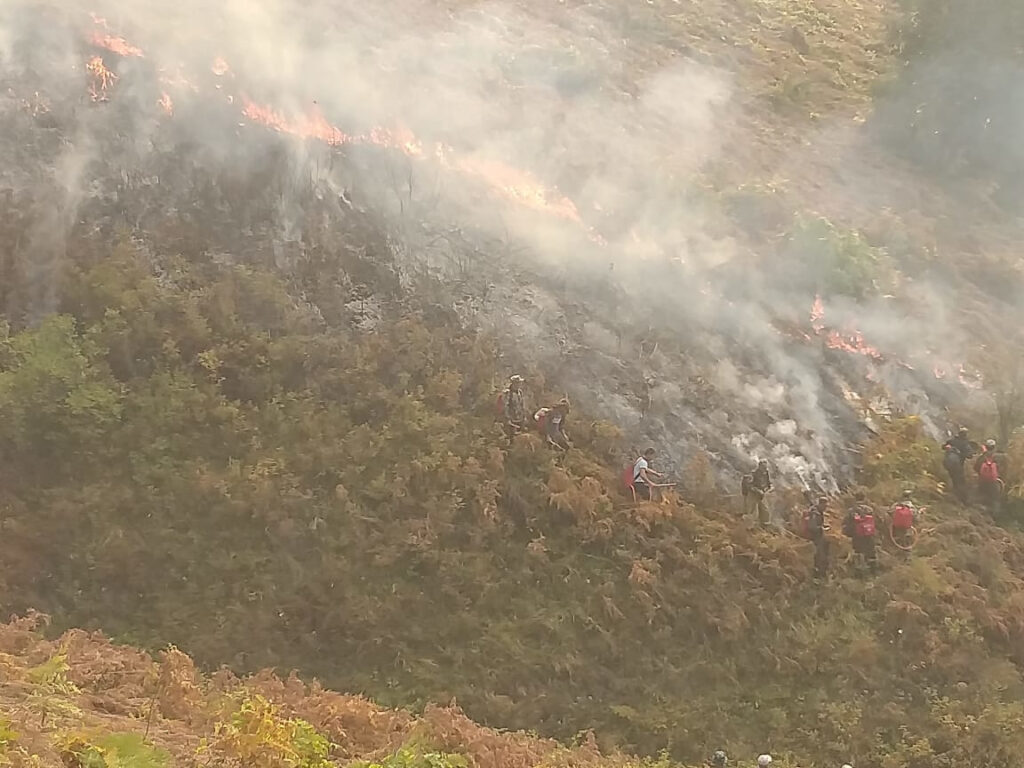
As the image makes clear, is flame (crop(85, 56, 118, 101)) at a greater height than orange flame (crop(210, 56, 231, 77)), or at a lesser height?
lesser

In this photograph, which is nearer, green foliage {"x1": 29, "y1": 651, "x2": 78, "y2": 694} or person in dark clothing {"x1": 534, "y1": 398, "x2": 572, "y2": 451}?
green foliage {"x1": 29, "y1": 651, "x2": 78, "y2": 694}

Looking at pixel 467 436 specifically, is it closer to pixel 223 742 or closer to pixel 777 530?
pixel 777 530

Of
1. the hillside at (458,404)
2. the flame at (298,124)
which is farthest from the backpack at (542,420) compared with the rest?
the flame at (298,124)

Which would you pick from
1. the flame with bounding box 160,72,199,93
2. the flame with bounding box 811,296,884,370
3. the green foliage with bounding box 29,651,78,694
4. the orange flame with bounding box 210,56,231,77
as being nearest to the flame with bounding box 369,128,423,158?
the orange flame with bounding box 210,56,231,77

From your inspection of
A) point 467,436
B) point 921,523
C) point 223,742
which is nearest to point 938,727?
point 921,523

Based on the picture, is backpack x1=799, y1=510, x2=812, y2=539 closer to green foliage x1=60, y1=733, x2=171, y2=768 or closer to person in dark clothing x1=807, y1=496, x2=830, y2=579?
person in dark clothing x1=807, y1=496, x2=830, y2=579

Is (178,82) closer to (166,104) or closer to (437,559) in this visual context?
(166,104)

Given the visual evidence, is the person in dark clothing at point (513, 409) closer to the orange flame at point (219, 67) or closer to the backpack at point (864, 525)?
the backpack at point (864, 525)
